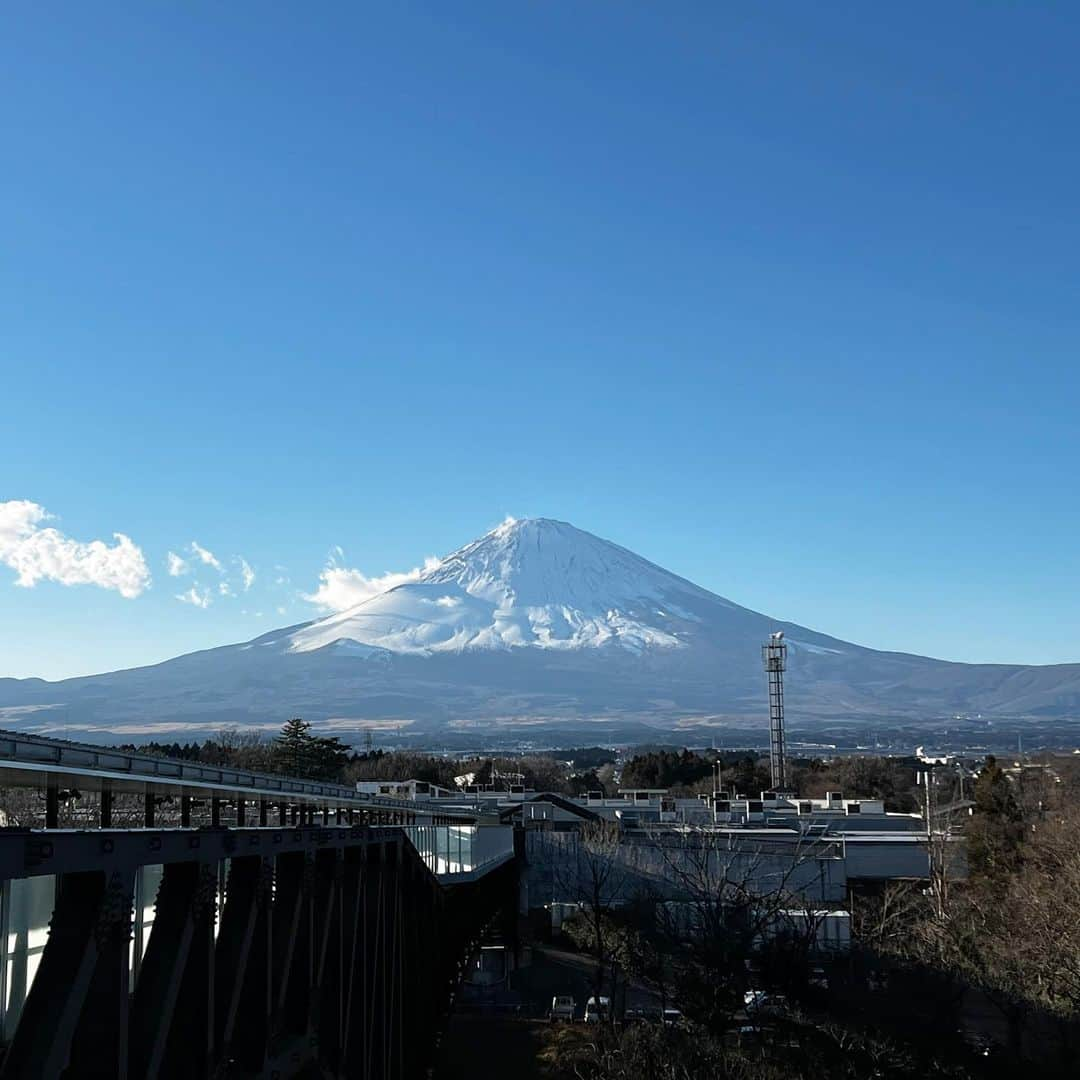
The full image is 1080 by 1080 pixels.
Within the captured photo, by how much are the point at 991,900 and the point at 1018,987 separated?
47.6 feet

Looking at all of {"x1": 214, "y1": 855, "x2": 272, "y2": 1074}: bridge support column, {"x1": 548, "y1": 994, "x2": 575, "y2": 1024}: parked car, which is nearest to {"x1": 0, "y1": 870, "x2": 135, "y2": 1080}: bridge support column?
{"x1": 214, "y1": 855, "x2": 272, "y2": 1074}: bridge support column

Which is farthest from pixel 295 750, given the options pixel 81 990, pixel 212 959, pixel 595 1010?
pixel 81 990

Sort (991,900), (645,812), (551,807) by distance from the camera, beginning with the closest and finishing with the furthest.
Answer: (991,900) → (551,807) → (645,812)

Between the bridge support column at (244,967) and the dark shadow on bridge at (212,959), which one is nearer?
the dark shadow on bridge at (212,959)

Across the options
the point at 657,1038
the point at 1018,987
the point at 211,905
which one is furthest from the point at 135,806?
the point at 1018,987

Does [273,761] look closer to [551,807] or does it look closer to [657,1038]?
[551,807]

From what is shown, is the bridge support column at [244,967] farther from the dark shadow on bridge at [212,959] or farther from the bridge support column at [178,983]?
the bridge support column at [178,983]

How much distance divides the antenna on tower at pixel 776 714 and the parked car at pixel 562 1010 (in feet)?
230

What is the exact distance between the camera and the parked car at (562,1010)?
36844mm

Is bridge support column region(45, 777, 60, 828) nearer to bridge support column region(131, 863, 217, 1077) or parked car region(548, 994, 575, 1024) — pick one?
→ bridge support column region(131, 863, 217, 1077)

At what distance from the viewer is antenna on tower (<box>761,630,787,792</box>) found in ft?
370

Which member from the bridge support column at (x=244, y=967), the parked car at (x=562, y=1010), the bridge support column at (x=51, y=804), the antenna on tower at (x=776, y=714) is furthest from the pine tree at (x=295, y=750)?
the bridge support column at (x=51, y=804)

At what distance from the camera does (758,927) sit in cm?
3081

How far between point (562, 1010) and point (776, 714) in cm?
8258
